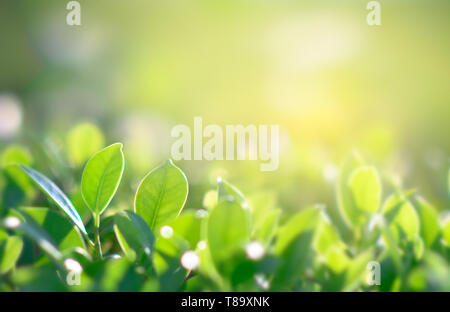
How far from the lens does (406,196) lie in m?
0.89

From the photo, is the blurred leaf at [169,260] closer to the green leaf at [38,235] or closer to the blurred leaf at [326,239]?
the green leaf at [38,235]

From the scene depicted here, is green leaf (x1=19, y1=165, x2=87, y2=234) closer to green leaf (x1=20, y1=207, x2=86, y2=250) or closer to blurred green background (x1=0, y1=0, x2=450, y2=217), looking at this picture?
green leaf (x1=20, y1=207, x2=86, y2=250)

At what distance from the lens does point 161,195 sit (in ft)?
2.54

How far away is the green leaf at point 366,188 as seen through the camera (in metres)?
0.88

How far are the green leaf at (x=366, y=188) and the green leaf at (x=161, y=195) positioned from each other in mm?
328

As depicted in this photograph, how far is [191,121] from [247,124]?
45 centimetres

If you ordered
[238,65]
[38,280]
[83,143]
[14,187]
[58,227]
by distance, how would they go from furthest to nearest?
1. [238,65]
2. [83,143]
3. [14,187]
4. [58,227]
5. [38,280]

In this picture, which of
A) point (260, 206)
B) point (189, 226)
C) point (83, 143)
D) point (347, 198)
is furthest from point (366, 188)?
point (83, 143)

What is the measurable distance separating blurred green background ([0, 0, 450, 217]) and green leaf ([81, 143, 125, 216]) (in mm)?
1769

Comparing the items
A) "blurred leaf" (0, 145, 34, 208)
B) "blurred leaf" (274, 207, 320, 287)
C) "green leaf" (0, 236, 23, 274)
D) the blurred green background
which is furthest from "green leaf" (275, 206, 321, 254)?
the blurred green background

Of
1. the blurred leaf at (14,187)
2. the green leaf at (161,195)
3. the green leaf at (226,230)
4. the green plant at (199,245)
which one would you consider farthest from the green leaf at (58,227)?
the blurred leaf at (14,187)

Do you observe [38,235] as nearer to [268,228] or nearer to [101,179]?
[101,179]

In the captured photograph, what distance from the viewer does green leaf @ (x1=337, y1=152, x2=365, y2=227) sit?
3.04 feet

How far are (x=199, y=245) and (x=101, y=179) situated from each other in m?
0.20
